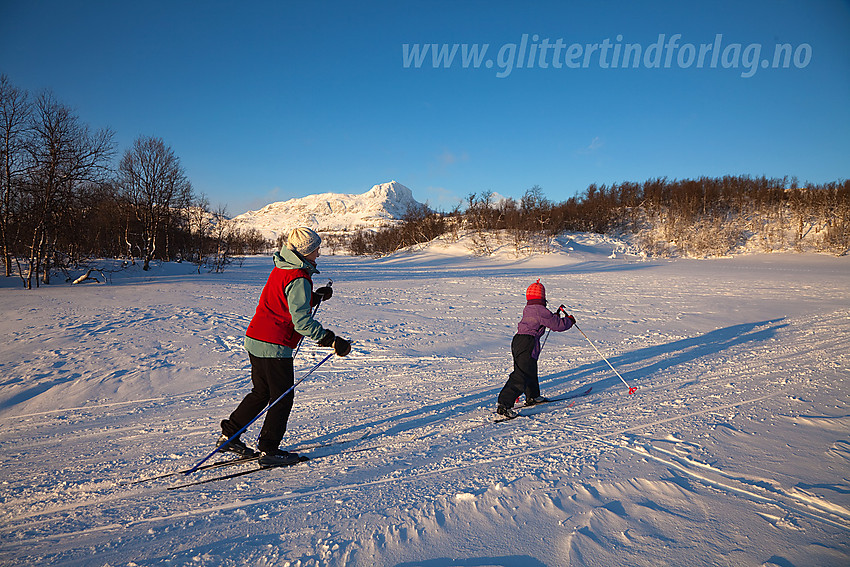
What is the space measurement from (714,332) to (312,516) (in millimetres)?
9525

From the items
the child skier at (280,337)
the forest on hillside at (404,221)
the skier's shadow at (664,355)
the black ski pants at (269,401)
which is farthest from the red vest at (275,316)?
the forest on hillside at (404,221)

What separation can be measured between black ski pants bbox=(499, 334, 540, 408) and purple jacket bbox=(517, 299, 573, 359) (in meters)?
0.07

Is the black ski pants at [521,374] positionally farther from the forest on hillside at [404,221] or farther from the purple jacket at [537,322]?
the forest on hillside at [404,221]

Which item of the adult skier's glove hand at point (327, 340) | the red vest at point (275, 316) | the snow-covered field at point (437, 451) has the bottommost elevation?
the snow-covered field at point (437, 451)

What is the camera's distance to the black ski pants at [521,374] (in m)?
4.71

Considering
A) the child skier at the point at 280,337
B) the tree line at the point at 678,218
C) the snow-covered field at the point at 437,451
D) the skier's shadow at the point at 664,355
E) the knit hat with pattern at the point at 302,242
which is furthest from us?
the tree line at the point at 678,218

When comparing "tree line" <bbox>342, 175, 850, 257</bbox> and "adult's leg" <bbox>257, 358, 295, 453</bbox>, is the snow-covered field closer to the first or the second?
"adult's leg" <bbox>257, 358, 295, 453</bbox>

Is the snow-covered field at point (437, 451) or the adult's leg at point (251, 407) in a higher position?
the adult's leg at point (251, 407)

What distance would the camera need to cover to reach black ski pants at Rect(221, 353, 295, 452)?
3607 millimetres

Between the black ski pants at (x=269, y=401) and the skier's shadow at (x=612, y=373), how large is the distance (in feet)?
1.86

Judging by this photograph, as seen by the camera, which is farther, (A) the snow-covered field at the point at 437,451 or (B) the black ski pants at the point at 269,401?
(B) the black ski pants at the point at 269,401

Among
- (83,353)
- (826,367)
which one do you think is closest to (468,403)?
(826,367)

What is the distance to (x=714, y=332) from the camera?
29.5 ft

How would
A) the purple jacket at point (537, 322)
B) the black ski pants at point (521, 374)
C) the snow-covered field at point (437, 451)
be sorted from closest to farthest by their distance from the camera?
the snow-covered field at point (437, 451), the black ski pants at point (521, 374), the purple jacket at point (537, 322)
